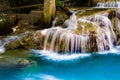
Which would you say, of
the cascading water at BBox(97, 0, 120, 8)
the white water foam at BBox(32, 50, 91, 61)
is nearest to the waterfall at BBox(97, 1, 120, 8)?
the cascading water at BBox(97, 0, 120, 8)

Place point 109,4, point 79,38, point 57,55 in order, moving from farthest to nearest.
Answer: point 109,4 < point 79,38 < point 57,55

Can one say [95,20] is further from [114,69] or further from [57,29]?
[114,69]

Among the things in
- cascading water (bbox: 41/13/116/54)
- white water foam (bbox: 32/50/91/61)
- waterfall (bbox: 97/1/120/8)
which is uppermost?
→ waterfall (bbox: 97/1/120/8)

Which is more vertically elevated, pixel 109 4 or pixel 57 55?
pixel 109 4

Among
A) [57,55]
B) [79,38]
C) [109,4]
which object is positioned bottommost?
[57,55]

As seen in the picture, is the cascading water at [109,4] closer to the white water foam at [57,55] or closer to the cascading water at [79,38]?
the cascading water at [79,38]

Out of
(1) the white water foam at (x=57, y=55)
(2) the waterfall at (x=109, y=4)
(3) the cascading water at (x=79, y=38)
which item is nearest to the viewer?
(1) the white water foam at (x=57, y=55)

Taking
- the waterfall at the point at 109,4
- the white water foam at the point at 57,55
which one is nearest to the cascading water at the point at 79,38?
the white water foam at the point at 57,55

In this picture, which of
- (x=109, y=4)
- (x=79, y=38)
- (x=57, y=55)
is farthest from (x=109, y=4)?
(x=57, y=55)

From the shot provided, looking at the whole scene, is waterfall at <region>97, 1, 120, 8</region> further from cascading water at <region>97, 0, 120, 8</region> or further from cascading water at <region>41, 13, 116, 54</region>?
cascading water at <region>41, 13, 116, 54</region>

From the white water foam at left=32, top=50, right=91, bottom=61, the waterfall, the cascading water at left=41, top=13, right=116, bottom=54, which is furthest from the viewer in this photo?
the waterfall

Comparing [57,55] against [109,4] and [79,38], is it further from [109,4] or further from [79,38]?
[109,4]

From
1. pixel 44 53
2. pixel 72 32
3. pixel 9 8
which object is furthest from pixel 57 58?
pixel 9 8

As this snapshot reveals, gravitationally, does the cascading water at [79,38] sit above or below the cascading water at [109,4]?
below
